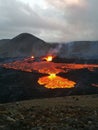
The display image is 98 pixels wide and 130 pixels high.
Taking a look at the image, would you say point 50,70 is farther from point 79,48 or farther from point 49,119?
point 79,48

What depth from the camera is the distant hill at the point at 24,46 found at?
373 feet

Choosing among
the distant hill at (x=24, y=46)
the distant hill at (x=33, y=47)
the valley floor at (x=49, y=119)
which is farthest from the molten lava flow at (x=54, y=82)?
the distant hill at (x=24, y=46)

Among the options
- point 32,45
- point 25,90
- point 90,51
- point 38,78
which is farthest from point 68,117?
point 32,45

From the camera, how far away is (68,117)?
63.7 feet

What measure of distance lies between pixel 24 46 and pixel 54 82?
248ft

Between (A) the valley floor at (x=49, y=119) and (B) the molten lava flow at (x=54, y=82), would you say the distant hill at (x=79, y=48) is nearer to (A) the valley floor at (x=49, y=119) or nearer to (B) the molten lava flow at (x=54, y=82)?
(B) the molten lava flow at (x=54, y=82)

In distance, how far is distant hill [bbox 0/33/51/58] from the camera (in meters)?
114

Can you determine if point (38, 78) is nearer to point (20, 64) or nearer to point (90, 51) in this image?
point (20, 64)

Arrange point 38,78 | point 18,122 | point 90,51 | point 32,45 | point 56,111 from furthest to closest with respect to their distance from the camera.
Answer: point 32,45 → point 90,51 → point 38,78 → point 56,111 → point 18,122

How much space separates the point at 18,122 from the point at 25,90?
22.8 metres

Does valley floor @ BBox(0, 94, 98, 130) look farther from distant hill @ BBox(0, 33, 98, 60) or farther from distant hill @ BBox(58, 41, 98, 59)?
distant hill @ BBox(0, 33, 98, 60)

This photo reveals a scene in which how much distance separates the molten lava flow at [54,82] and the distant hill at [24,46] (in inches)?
2673

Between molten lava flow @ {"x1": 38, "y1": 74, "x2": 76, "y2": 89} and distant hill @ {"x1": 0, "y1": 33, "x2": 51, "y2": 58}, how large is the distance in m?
67.9

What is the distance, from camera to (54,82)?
1663 inches
